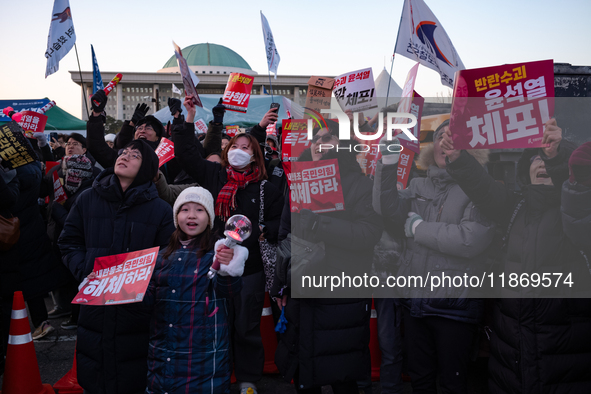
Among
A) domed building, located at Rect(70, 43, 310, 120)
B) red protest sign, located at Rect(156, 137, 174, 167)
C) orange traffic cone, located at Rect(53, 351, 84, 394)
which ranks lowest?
orange traffic cone, located at Rect(53, 351, 84, 394)

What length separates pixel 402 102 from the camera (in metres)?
3.22

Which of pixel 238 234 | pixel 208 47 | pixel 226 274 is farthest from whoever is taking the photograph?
pixel 208 47

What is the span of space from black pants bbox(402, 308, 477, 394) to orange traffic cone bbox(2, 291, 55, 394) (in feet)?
8.71

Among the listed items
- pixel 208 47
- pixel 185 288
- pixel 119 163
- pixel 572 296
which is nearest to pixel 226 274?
pixel 185 288

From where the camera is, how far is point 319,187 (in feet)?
8.76

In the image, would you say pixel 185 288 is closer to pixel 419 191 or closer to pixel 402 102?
pixel 419 191

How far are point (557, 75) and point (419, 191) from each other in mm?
1493

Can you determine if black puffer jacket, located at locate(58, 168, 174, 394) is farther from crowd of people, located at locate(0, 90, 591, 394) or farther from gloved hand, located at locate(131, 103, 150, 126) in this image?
gloved hand, located at locate(131, 103, 150, 126)

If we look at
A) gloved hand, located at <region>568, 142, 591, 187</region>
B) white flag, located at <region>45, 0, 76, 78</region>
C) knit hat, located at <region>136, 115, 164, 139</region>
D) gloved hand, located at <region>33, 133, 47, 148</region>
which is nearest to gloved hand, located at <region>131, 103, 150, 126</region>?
knit hat, located at <region>136, 115, 164, 139</region>

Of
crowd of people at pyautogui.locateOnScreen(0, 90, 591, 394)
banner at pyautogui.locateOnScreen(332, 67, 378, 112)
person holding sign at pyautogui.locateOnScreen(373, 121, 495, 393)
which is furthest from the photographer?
banner at pyautogui.locateOnScreen(332, 67, 378, 112)

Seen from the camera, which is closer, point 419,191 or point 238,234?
point 238,234

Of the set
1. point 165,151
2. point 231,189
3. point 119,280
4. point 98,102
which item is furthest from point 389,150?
point 98,102

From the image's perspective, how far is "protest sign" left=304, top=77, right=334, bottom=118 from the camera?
444 centimetres

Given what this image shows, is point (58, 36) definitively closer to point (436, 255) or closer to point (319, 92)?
point (319, 92)
